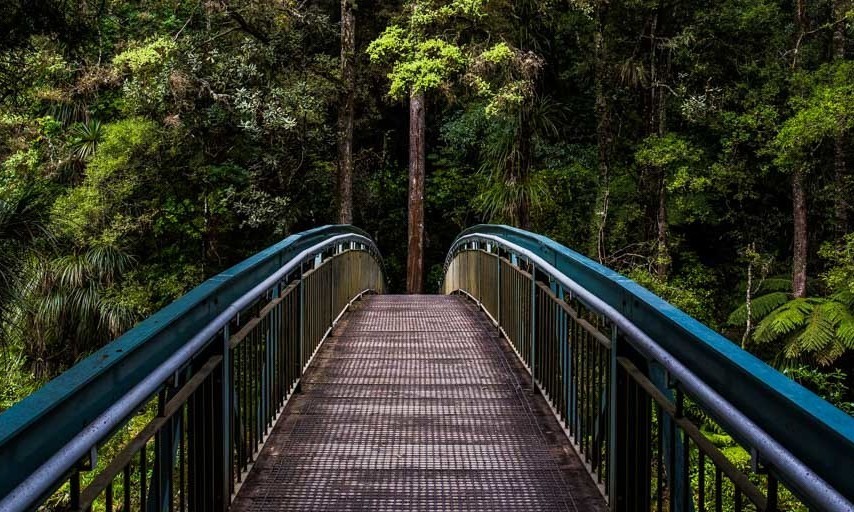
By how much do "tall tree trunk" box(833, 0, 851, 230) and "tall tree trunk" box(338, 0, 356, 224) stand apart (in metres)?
10.5

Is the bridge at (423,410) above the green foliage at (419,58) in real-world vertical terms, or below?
below

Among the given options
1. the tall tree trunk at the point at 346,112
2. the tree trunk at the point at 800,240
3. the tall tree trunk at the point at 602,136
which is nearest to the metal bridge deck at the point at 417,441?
the tree trunk at the point at 800,240

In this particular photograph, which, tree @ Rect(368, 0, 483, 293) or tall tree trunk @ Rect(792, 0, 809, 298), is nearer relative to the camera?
tall tree trunk @ Rect(792, 0, 809, 298)

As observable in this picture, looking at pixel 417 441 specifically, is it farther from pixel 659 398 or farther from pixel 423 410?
pixel 659 398

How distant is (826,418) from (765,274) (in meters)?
17.1

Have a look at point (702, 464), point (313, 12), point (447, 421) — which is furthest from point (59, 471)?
point (313, 12)

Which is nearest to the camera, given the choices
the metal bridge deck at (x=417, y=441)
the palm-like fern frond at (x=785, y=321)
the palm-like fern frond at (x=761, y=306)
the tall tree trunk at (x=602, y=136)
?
the metal bridge deck at (x=417, y=441)

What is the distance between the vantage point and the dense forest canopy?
51.5ft

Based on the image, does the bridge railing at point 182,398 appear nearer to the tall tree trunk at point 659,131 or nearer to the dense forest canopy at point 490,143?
the dense forest canopy at point 490,143

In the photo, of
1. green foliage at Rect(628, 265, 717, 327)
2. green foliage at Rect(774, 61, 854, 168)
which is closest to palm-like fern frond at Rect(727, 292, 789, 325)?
green foliage at Rect(628, 265, 717, 327)

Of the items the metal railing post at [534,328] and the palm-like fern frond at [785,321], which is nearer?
the metal railing post at [534,328]

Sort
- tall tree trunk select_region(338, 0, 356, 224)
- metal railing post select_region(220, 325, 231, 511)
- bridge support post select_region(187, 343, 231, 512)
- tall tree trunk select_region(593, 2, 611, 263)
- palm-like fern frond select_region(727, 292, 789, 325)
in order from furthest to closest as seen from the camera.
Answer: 1. tall tree trunk select_region(338, 0, 356, 224)
2. tall tree trunk select_region(593, 2, 611, 263)
3. palm-like fern frond select_region(727, 292, 789, 325)
4. metal railing post select_region(220, 325, 231, 511)
5. bridge support post select_region(187, 343, 231, 512)

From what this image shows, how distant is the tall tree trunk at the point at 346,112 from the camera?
1938cm

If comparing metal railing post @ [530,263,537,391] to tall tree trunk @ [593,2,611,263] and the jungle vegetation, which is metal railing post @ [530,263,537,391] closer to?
the jungle vegetation
